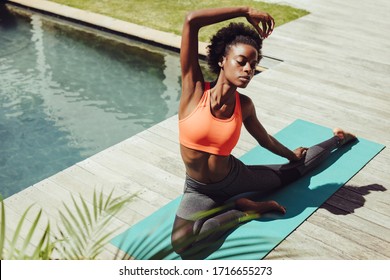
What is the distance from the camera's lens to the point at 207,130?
2.87 meters

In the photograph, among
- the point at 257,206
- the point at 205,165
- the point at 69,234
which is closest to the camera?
the point at 69,234

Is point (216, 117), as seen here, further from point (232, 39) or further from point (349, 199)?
point (349, 199)

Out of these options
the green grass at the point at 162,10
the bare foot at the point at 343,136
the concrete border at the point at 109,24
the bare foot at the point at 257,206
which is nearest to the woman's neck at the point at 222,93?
the bare foot at the point at 257,206

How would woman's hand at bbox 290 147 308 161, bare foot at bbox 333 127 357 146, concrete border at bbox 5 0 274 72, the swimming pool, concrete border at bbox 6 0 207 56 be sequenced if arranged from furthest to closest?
concrete border at bbox 6 0 207 56 → concrete border at bbox 5 0 274 72 → the swimming pool → bare foot at bbox 333 127 357 146 → woman's hand at bbox 290 147 308 161

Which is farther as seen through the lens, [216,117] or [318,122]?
[318,122]

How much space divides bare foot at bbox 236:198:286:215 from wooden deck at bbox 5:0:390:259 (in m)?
0.22

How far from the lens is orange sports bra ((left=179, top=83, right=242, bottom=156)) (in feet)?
9.41

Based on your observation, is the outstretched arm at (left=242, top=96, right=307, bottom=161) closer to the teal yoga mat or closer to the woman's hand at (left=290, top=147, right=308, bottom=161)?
the woman's hand at (left=290, top=147, right=308, bottom=161)

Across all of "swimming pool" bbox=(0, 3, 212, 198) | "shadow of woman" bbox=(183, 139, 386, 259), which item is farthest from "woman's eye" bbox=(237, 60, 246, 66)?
"swimming pool" bbox=(0, 3, 212, 198)

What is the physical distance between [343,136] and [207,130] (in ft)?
6.46

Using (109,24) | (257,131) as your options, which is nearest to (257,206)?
(257,131)
